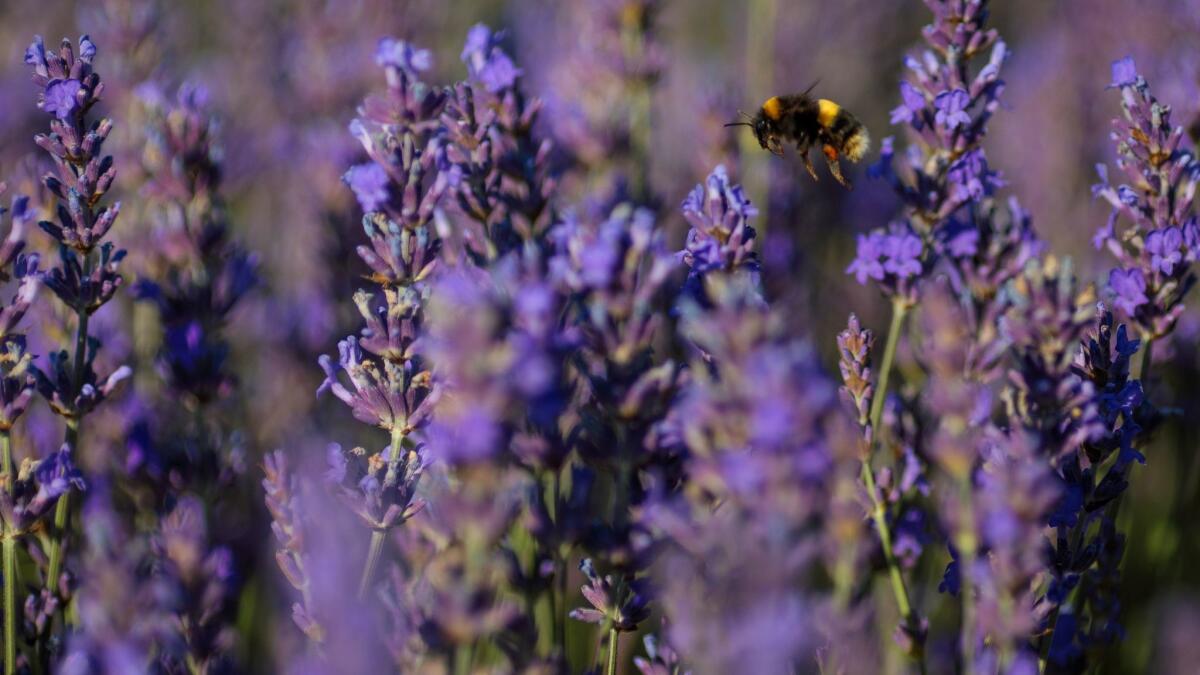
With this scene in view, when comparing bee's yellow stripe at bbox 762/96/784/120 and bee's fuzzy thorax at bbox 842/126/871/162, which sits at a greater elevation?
bee's yellow stripe at bbox 762/96/784/120

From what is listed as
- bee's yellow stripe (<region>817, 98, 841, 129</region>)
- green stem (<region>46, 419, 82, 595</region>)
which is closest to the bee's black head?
bee's yellow stripe (<region>817, 98, 841, 129</region>)

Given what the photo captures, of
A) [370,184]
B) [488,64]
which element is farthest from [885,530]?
[488,64]

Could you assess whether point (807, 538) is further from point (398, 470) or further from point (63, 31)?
point (63, 31)

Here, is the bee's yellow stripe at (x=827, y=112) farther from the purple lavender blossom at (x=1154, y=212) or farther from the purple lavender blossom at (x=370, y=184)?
the purple lavender blossom at (x=370, y=184)

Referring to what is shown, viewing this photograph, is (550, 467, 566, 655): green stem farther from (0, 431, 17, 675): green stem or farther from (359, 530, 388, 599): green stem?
(0, 431, 17, 675): green stem

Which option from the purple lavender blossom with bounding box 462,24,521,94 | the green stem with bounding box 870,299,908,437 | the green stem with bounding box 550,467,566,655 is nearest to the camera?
the green stem with bounding box 550,467,566,655

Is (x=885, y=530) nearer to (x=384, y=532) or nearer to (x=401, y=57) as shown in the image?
(x=384, y=532)

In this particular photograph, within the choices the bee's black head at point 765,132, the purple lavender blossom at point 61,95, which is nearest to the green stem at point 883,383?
the bee's black head at point 765,132
